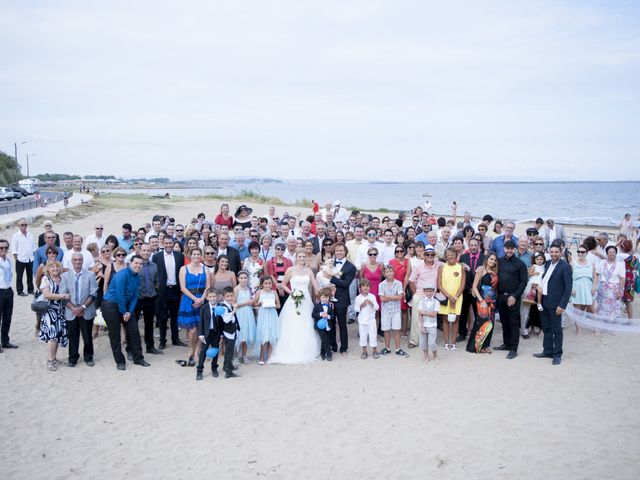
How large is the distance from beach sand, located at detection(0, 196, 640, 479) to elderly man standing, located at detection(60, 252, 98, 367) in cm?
62

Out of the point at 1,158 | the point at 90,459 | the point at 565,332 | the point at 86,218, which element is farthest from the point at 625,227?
the point at 1,158

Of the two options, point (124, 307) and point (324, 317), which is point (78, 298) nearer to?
point (124, 307)

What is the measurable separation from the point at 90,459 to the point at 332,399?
Result: 3.00 metres

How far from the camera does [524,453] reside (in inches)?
206

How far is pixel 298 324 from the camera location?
809cm

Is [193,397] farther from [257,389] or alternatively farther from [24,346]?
[24,346]

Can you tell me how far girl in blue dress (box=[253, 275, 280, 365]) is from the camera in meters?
7.82

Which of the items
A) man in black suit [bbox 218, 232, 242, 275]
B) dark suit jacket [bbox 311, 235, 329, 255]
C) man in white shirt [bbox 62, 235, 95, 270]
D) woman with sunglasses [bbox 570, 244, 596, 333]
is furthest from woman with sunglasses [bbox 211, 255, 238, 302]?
woman with sunglasses [bbox 570, 244, 596, 333]

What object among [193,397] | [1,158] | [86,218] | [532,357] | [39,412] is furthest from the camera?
[1,158]

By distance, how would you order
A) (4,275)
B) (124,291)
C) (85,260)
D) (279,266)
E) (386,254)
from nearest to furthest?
1. (124,291)
2. (4,275)
3. (279,266)
4. (85,260)
5. (386,254)

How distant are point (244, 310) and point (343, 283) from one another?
5.65 ft

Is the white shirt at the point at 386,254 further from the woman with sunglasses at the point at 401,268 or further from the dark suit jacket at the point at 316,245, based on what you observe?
the dark suit jacket at the point at 316,245

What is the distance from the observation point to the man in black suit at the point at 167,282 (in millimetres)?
8266

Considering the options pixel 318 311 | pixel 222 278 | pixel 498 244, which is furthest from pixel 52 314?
pixel 498 244
